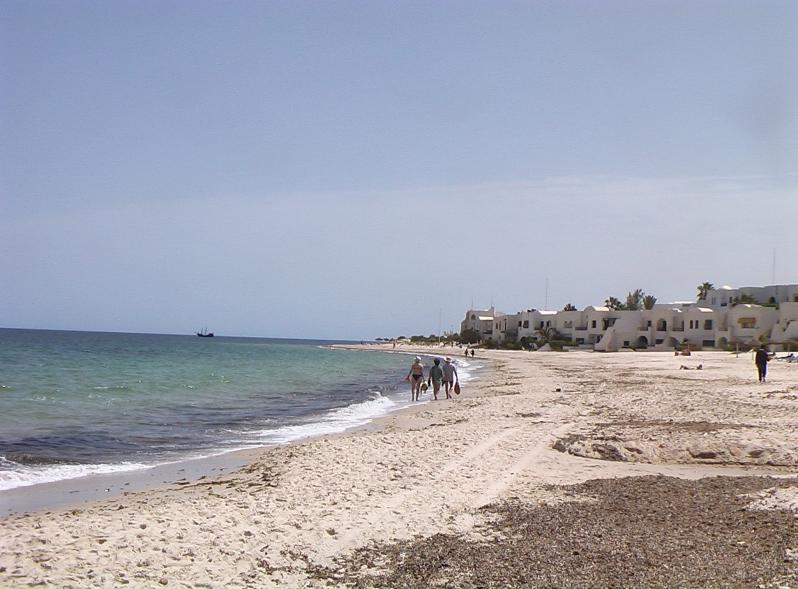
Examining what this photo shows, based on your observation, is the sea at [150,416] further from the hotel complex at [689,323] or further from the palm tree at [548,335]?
the palm tree at [548,335]

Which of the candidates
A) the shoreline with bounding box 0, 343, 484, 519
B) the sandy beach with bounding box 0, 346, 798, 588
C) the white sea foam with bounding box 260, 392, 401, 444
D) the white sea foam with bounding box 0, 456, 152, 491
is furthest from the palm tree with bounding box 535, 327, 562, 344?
the white sea foam with bounding box 0, 456, 152, 491

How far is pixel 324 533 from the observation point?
7.53m

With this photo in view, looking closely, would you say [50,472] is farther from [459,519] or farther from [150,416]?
[150,416]

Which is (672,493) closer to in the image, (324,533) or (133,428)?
(324,533)

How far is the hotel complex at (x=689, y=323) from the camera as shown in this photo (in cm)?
6625

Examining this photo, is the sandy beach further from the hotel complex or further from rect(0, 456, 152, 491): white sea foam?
the hotel complex

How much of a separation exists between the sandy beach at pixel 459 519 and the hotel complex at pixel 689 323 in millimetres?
52845

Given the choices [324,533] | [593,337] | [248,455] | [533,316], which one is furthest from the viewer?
[533,316]

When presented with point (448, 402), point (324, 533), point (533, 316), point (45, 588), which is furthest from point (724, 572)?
point (533, 316)

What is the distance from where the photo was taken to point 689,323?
74750 mm

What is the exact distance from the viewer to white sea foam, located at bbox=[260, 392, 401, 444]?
17969 millimetres

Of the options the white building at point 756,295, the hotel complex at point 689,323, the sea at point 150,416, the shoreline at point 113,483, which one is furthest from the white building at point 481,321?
the shoreline at point 113,483

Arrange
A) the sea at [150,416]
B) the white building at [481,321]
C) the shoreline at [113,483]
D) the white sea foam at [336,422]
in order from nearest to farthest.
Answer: the shoreline at [113,483]
the sea at [150,416]
the white sea foam at [336,422]
the white building at [481,321]

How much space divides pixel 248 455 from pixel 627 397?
44.5ft
